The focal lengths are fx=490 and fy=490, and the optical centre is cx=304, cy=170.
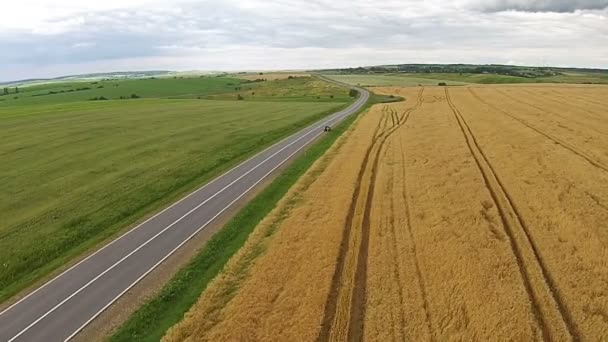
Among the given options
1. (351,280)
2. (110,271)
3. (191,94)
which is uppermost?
(351,280)

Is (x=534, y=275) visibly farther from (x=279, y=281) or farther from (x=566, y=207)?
(x=279, y=281)

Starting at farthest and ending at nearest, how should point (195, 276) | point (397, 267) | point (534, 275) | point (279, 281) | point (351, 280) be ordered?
point (195, 276), point (397, 267), point (279, 281), point (351, 280), point (534, 275)

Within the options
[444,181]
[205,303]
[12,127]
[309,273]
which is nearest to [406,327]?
[309,273]

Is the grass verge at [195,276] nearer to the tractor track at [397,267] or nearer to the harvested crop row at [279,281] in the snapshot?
the harvested crop row at [279,281]

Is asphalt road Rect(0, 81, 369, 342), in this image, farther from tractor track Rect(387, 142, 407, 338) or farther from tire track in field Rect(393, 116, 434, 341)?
tire track in field Rect(393, 116, 434, 341)

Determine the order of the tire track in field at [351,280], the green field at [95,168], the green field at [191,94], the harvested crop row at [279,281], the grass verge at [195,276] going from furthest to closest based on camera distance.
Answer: the green field at [191,94] < the green field at [95,168] < the grass verge at [195,276] < the harvested crop row at [279,281] < the tire track in field at [351,280]

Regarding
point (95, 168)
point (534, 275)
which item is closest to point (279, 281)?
point (534, 275)

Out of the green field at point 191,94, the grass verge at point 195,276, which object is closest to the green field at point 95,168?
the grass verge at point 195,276
